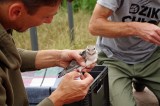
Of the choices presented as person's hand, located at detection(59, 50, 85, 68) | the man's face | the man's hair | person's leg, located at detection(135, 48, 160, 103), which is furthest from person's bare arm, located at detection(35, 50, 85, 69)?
person's leg, located at detection(135, 48, 160, 103)

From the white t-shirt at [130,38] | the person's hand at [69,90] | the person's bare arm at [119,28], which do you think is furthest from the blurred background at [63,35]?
the person's hand at [69,90]

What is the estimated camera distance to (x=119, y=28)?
3016 millimetres

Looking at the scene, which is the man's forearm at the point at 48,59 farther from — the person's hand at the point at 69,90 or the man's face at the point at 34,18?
the man's face at the point at 34,18

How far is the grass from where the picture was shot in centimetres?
536

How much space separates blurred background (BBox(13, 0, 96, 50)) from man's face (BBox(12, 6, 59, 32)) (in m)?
3.07

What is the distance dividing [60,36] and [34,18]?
140 inches

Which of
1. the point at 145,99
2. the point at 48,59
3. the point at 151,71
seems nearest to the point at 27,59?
the point at 48,59

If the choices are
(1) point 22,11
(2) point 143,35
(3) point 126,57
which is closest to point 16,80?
(1) point 22,11

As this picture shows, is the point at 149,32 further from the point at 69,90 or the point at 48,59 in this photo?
the point at 69,90

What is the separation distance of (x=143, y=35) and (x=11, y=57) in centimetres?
119

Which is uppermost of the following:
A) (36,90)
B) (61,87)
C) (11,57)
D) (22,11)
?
(22,11)

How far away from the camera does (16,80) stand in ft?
7.27

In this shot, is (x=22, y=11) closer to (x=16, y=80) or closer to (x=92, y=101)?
(x=16, y=80)

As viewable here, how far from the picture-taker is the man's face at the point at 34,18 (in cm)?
203
